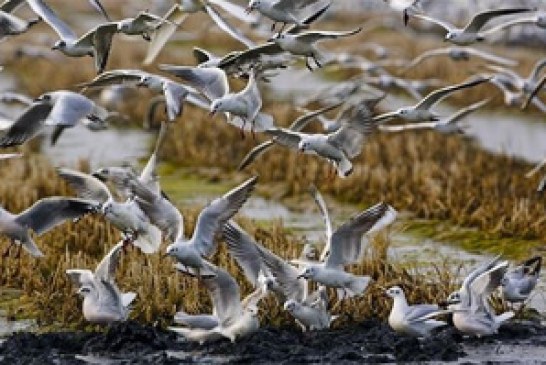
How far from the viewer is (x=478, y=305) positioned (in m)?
8.20

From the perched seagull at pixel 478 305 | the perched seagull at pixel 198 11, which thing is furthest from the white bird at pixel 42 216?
the perched seagull at pixel 478 305

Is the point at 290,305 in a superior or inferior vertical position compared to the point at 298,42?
inferior

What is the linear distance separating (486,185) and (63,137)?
7932mm

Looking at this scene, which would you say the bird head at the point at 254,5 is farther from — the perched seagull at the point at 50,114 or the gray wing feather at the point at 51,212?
the gray wing feather at the point at 51,212

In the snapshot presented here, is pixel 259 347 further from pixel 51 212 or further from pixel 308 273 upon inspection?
pixel 51 212

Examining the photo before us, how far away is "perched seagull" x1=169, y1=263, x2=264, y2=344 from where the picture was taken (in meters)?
8.05

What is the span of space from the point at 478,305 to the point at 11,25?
392 cm

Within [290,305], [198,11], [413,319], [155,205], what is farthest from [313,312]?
[198,11]

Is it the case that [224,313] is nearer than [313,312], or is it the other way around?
[224,313]

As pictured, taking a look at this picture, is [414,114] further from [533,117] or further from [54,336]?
[533,117]

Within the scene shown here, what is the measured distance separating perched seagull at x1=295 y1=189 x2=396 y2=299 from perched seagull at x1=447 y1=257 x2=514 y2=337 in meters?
0.55

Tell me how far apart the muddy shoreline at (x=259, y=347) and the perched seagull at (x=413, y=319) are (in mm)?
63

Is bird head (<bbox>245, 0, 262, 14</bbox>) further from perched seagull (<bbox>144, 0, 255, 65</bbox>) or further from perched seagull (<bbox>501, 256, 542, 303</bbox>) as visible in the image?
perched seagull (<bbox>501, 256, 542, 303</bbox>)

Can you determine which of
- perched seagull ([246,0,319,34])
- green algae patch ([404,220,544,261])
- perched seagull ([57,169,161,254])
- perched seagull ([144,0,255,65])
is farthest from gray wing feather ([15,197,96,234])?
green algae patch ([404,220,544,261])
